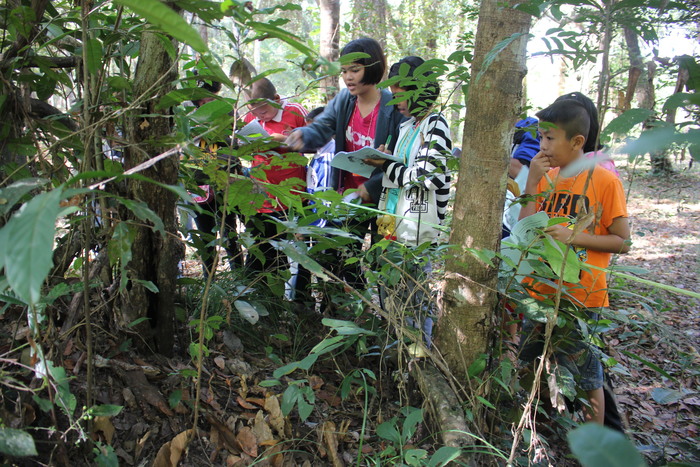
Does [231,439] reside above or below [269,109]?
below

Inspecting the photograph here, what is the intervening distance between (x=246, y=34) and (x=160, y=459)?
1.41 m

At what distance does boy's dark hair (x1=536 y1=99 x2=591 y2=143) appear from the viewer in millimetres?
2258

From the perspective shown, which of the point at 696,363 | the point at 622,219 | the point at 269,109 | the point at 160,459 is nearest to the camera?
the point at 160,459

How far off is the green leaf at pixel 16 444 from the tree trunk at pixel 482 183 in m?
1.41

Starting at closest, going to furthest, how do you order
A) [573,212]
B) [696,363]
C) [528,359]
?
[528,359] → [573,212] → [696,363]

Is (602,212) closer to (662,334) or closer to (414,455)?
(662,334)

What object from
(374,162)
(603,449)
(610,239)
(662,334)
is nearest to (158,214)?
(374,162)

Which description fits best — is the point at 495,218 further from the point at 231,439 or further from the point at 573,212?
the point at 231,439

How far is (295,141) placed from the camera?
3080 mm

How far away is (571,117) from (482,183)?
807 mm

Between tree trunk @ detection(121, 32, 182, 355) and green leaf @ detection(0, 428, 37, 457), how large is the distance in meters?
0.68

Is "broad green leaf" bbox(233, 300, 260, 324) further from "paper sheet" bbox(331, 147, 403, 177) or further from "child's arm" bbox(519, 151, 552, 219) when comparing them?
"child's arm" bbox(519, 151, 552, 219)

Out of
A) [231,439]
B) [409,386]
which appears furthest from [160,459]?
[409,386]

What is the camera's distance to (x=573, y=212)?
240 cm
